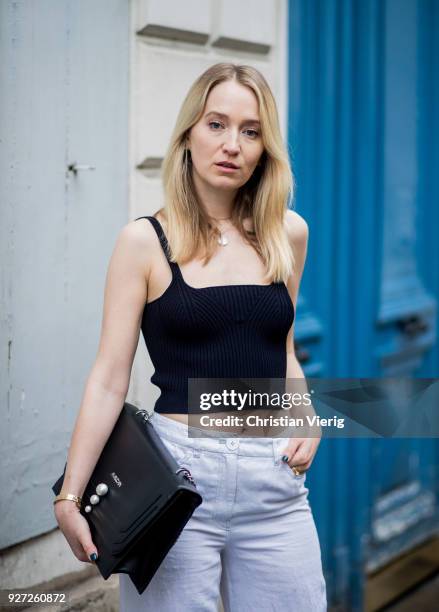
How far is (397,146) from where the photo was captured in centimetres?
430

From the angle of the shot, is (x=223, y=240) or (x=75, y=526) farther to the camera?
(x=223, y=240)

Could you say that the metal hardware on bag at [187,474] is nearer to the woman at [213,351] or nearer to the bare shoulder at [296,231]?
the woman at [213,351]

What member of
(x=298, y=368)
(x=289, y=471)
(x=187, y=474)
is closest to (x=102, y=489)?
(x=187, y=474)

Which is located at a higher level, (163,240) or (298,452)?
(163,240)

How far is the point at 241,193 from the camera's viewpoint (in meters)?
2.28

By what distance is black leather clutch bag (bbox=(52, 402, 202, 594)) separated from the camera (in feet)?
5.96

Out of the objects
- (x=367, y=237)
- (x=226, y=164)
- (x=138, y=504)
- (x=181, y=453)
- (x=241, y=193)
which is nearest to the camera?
(x=138, y=504)

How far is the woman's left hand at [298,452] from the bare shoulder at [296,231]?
20.9 inches

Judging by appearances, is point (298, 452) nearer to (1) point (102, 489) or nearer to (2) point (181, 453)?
(2) point (181, 453)

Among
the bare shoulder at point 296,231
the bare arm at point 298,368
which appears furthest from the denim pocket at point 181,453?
the bare shoulder at point 296,231

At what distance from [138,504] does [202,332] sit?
424mm

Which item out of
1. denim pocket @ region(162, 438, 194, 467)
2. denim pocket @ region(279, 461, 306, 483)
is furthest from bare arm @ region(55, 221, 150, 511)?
denim pocket @ region(279, 461, 306, 483)

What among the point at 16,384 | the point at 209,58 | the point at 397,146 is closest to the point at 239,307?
the point at 16,384

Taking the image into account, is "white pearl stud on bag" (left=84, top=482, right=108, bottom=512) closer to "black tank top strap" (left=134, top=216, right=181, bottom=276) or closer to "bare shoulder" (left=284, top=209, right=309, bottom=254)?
"black tank top strap" (left=134, top=216, right=181, bottom=276)
